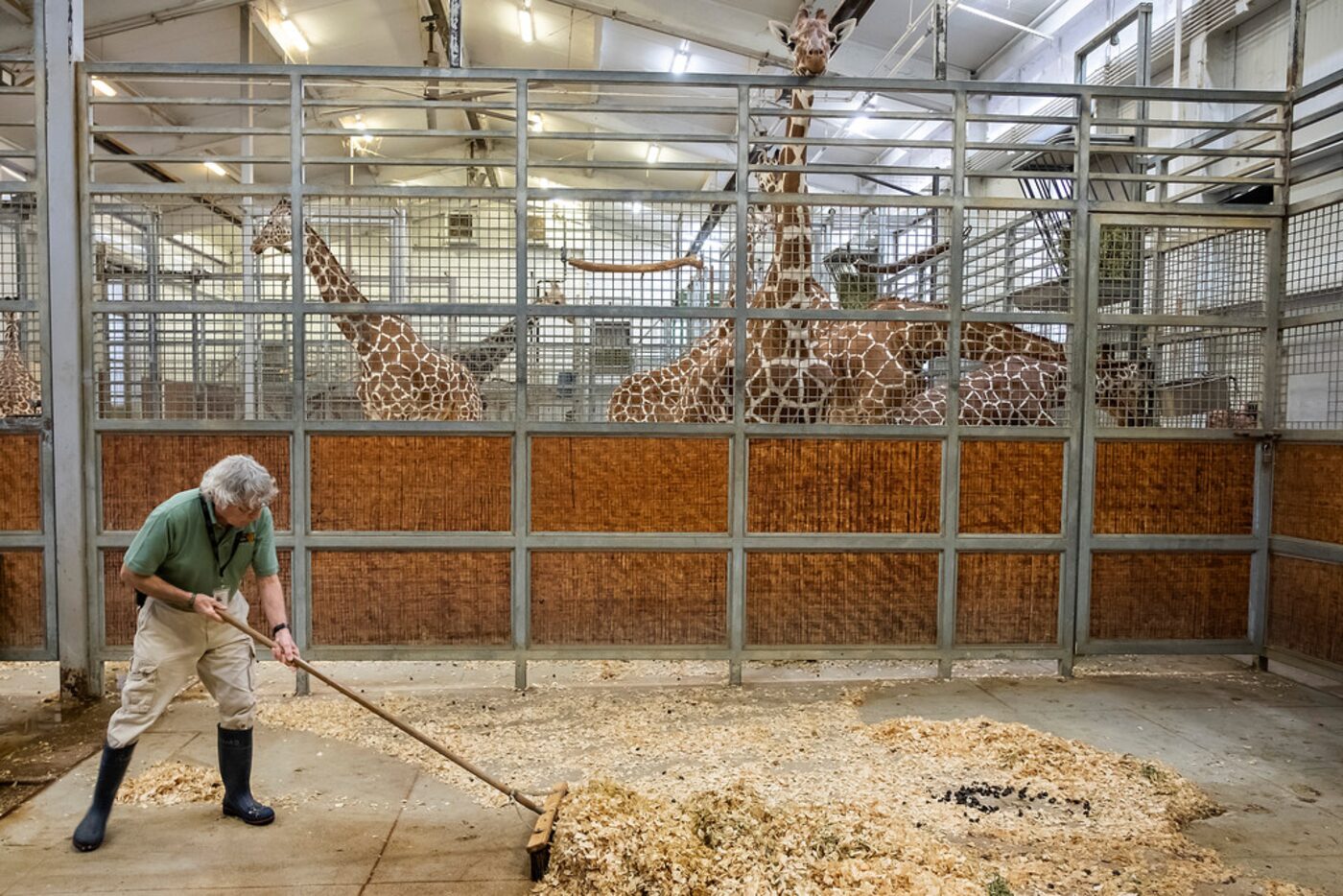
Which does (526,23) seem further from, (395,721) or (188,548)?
(395,721)

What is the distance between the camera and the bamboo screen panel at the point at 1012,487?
5.00 meters

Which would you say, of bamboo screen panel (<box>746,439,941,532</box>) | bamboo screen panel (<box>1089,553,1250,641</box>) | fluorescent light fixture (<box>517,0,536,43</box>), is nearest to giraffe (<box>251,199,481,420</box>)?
bamboo screen panel (<box>746,439,941,532</box>)

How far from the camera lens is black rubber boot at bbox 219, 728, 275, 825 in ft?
10.4

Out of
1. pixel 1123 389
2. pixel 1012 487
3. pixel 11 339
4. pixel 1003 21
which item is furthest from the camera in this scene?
pixel 1003 21

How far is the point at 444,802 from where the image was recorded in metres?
3.40

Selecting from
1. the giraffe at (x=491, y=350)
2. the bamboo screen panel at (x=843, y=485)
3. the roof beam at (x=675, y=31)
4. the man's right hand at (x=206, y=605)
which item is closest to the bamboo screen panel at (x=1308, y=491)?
the bamboo screen panel at (x=843, y=485)

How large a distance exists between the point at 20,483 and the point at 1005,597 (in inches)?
231

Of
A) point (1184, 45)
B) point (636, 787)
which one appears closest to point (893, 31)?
point (1184, 45)

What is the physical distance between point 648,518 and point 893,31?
26.2ft

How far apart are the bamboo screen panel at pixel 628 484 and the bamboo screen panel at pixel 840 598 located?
0.48 metres

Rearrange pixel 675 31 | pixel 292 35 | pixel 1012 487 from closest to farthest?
pixel 1012 487 → pixel 675 31 → pixel 292 35

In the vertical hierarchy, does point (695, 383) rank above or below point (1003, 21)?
below

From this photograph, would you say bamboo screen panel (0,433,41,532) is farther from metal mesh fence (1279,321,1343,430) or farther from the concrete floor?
metal mesh fence (1279,321,1343,430)

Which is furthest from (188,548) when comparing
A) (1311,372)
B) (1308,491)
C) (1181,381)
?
(1311,372)
